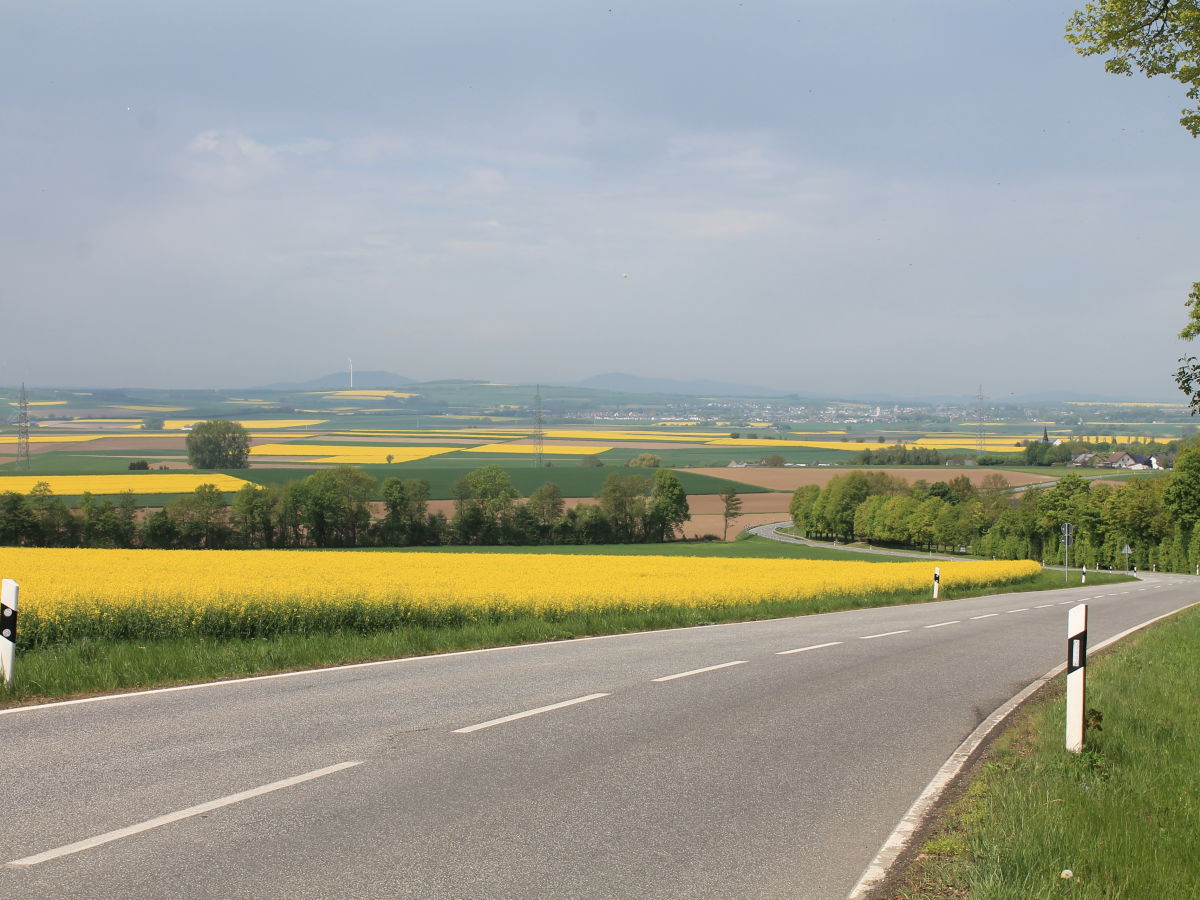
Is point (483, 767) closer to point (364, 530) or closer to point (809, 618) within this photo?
point (809, 618)

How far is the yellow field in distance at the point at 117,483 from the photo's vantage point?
2709 inches

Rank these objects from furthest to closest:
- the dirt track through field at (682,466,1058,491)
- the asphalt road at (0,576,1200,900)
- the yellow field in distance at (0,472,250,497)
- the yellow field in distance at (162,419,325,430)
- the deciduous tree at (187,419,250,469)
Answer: the yellow field in distance at (162,419,325,430) < the dirt track through field at (682,466,1058,491) < the deciduous tree at (187,419,250,469) < the yellow field in distance at (0,472,250,497) < the asphalt road at (0,576,1200,900)

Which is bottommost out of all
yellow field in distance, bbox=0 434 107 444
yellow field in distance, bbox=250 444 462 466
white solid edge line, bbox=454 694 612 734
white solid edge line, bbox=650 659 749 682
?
yellow field in distance, bbox=250 444 462 466

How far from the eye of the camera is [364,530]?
6856 cm

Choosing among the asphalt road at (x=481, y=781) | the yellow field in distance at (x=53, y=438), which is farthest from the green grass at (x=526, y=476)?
the asphalt road at (x=481, y=781)

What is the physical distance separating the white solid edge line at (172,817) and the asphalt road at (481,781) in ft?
0.07

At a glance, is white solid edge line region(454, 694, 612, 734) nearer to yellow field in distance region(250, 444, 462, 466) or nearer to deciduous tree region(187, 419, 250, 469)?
deciduous tree region(187, 419, 250, 469)

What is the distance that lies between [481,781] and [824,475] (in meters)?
109

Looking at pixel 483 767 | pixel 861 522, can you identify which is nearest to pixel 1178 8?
pixel 483 767

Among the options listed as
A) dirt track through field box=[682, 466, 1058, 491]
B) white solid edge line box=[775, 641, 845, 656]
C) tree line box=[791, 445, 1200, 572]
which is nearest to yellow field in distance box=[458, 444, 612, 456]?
dirt track through field box=[682, 466, 1058, 491]

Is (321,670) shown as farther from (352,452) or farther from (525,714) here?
(352,452)

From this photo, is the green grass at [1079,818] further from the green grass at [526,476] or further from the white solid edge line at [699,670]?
the green grass at [526,476]

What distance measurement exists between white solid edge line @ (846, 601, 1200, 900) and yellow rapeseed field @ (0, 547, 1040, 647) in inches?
354

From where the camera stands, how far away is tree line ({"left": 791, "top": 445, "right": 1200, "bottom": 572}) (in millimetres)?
80000
